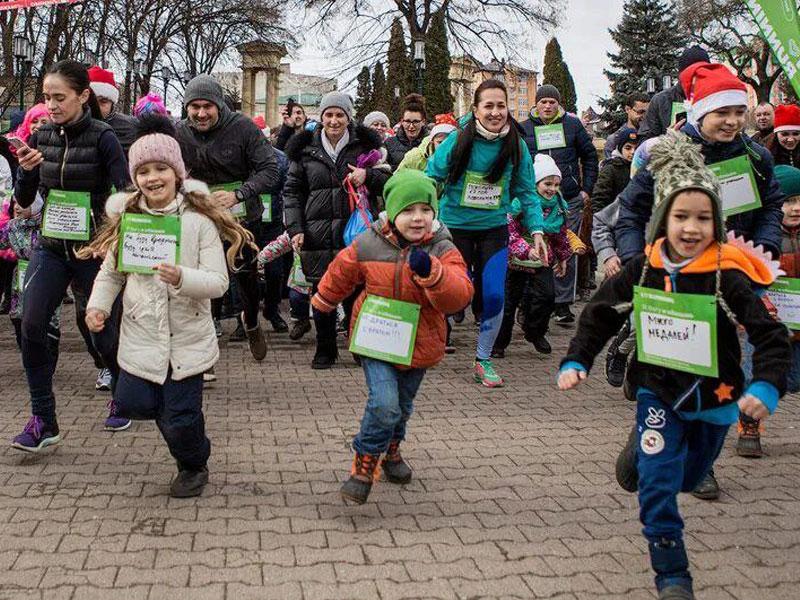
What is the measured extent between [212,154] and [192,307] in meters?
3.01

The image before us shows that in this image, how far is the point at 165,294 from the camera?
4.45 m

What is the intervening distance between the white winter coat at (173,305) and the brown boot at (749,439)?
3.05 m

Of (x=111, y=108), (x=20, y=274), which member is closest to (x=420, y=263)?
(x=20, y=274)

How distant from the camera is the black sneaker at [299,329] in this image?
9.62 m

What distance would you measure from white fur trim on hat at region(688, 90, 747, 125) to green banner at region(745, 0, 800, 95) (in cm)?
30

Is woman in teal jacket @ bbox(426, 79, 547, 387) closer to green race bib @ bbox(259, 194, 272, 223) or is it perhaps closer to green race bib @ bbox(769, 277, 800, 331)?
green race bib @ bbox(769, 277, 800, 331)

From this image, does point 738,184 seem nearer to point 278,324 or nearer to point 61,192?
point 61,192

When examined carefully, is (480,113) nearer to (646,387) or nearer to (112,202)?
(112,202)

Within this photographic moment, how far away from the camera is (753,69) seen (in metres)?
54.8

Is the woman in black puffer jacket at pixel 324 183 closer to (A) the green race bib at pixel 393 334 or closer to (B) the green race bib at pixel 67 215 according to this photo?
(B) the green race bib at pixel 67 215

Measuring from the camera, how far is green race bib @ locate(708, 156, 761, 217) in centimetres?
489

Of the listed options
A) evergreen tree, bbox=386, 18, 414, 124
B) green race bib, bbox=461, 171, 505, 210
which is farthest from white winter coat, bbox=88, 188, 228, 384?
evergreen tree, bbox=386, 18, 414, 124

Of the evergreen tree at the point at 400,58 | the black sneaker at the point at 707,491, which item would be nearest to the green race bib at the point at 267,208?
the black sneaker at the point at 707,491

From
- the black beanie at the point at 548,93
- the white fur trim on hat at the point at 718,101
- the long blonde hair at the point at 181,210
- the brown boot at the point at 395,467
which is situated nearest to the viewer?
the long blonde hair at the point at 181,210
